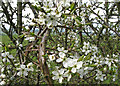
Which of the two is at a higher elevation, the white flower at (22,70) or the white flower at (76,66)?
the white flower at (76,66)

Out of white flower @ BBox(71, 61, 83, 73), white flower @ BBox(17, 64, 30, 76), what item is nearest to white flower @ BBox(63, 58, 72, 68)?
white flower @ BBox(71, 61, 83, 73)

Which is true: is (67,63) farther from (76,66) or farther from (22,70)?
(22,70)

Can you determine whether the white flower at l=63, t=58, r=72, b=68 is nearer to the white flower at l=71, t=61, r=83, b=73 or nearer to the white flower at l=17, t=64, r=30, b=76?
the white flower at l=71, t=61, r=83, b=73

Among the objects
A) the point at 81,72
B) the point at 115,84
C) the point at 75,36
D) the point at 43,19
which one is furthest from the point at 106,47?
the point at 43,19

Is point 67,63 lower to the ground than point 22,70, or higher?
higher

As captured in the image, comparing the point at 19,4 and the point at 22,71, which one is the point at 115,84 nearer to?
the point at 22,71

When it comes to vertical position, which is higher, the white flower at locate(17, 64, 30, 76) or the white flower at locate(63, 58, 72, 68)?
the white flower at locate(63, 58, 72, 68)

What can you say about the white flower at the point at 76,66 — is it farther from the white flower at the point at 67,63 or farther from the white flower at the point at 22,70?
the white flower at the point at 22,70

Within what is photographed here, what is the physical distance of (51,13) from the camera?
91cm

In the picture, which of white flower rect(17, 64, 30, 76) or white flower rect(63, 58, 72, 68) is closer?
white flower rect(63, 58, 72, 68)

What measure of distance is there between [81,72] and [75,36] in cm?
146

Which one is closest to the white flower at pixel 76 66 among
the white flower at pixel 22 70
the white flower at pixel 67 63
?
the white flower at pixel 67 63

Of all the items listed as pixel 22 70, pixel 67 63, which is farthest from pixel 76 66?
pixel 22 70

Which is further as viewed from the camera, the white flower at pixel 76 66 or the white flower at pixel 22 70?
the white flower at pixel 22 70
